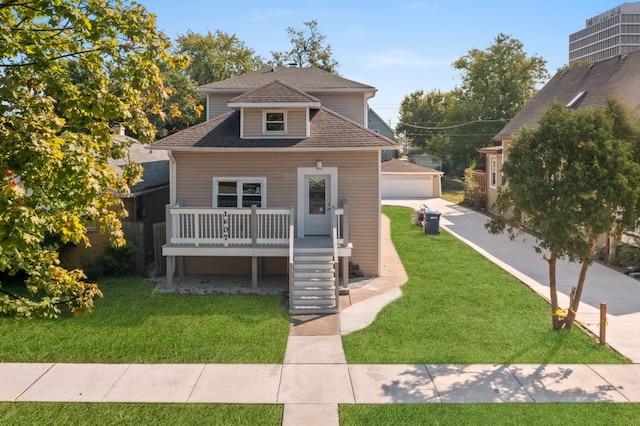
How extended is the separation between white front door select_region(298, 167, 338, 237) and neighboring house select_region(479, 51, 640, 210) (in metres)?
7.36

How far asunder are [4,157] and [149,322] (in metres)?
6.43

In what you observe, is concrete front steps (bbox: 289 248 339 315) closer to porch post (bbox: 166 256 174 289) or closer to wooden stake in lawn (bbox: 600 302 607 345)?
porch post (bbox: 166 256 174 289)

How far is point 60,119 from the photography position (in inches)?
229

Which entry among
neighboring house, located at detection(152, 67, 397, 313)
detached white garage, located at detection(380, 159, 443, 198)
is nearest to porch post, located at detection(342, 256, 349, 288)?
neighboring house, located at detection(152, 67, 397, 313)

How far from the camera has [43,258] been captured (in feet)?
20.9

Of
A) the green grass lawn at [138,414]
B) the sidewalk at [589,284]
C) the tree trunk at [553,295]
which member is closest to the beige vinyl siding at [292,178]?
the sidewalk at [589,284]

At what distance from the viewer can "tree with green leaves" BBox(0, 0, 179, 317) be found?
5270mm

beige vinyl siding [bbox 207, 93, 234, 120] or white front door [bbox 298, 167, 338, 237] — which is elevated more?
beige vinyl siding [bbox 207, 93, 234, 120]

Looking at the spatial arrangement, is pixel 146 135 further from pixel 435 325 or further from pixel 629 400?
pixel 629 400

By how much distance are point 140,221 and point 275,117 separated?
5.76m

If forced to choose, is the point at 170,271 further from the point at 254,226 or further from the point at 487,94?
the point at 487,94

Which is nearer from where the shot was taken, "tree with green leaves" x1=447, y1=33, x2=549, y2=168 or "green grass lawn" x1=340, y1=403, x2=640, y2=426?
"green grass lawn" x1=340, y1=403, x2=640, y2=426

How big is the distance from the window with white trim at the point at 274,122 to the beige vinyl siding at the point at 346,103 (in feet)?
14.7

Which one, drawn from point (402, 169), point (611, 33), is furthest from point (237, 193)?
point (611, 33)
